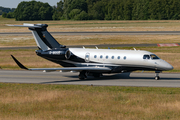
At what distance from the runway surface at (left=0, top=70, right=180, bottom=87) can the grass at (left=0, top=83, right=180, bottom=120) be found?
3.06 metres

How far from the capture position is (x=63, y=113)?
1656 cm

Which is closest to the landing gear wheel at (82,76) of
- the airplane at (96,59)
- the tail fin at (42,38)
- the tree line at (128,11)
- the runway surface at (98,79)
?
the airplane at (96,59)

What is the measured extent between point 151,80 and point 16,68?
762 inches

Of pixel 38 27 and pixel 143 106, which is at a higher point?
pixel 38 27

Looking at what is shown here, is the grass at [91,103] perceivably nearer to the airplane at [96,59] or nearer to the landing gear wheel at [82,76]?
the airplane at [96,59]

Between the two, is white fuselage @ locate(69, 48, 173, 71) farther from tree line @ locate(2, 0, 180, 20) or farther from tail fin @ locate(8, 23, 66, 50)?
tree line @ locate(2, 0, 180, 20)

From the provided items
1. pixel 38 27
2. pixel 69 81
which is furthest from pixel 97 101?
pixel 38 27

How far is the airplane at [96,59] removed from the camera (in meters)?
29.0

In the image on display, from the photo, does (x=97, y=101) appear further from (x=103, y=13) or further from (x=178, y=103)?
(x=103, y=13)

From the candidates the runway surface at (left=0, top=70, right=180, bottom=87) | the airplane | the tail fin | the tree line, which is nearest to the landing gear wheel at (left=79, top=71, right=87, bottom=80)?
the airplane

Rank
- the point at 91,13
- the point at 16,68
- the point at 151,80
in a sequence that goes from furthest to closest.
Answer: the point at 91,13, the point at 16,68, the point at 151,80

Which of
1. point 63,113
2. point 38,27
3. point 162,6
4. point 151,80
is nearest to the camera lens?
point 63,113

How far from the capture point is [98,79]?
30.7 m

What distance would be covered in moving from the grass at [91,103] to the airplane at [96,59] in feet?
15.8
